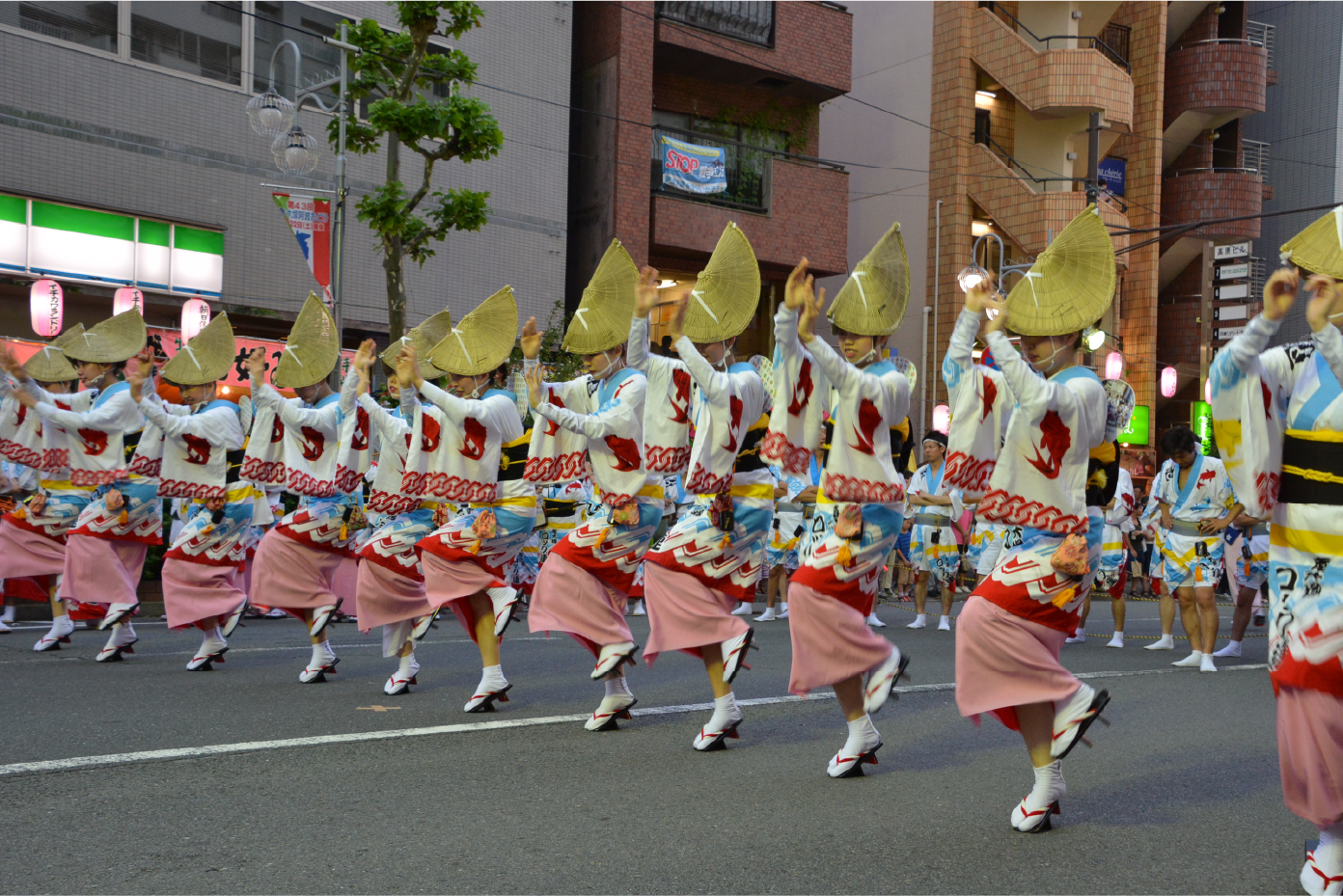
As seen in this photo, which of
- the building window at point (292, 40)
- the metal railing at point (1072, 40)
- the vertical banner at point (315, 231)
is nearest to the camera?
the vertical banner at point (315, 231)

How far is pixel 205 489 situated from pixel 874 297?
5.17 m

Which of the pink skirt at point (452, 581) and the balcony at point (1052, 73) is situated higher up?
the balcony at point (1052, 73)

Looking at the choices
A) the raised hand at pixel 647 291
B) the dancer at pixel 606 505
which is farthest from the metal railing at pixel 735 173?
the raised hand at pixel 647 291

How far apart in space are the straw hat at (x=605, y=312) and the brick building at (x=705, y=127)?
14.3 m

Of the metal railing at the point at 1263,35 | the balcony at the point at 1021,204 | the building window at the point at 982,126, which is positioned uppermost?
the metal railing at the point at 1263,35

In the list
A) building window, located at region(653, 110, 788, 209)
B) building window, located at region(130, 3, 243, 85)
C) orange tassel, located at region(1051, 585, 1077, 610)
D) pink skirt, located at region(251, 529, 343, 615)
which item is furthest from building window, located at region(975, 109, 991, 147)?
orange tassel, located at region(1051, 585, 1077, 610)

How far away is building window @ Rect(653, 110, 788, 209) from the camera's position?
866 inches

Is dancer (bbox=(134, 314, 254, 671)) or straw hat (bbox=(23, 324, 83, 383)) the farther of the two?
straw hat (bbox=(23, 324, 83, 383))

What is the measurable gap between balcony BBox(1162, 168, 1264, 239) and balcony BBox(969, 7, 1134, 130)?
330cm

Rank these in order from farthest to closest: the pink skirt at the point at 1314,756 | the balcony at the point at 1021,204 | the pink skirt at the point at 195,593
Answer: the balcony at the point at 1021,204 → the pink skirt at the point at 195,593 → the pink skirt at the point at 1314,756

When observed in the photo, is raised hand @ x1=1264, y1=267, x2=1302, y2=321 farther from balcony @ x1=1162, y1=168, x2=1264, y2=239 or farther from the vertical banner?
balcony @ x1=1162, y1=168, x2=1264, y2=239

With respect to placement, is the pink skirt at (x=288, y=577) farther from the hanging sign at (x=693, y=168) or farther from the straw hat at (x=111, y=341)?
the hanging sign at (x=693, y=168)

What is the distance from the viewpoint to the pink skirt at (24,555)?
9109 mm

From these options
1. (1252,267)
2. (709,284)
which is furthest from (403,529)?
(1252,267)
